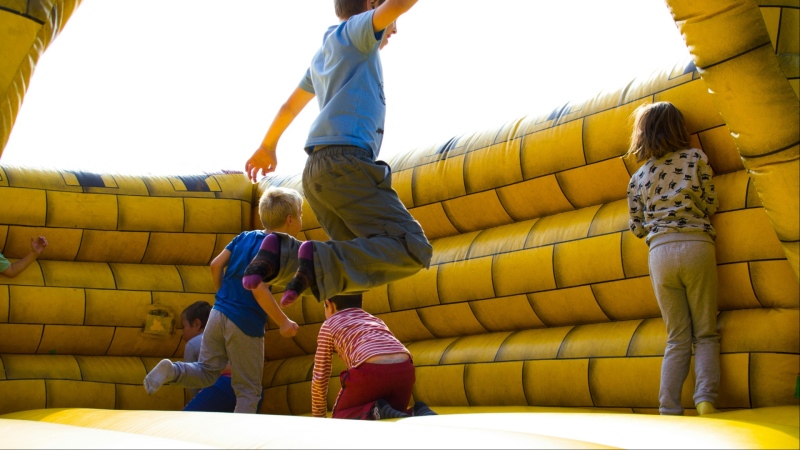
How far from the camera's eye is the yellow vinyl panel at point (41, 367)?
2748 millimetres

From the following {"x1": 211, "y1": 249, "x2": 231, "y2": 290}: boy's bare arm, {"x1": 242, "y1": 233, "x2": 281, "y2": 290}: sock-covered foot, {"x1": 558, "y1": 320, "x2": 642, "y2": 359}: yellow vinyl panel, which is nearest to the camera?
{"x1": 242, "y1": 233, "x2": 281, "y2": 290}: sock-covered foot

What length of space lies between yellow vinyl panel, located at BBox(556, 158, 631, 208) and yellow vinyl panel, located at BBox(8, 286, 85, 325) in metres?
1.77

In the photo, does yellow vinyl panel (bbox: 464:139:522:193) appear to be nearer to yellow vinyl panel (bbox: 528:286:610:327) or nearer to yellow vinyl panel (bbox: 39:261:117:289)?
yellow vinyl panel (bbox: 528:286:610:327)

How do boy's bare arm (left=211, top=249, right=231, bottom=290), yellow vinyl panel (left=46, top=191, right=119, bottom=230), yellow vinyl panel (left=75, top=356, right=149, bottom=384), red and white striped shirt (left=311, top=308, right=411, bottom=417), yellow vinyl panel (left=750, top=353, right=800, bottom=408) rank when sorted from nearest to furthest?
yellow vinyl panel (left=750, top=353, right=800, bottom=408)
red and white striped shirt (left=311, top=308, right=411, bottom=417)
boy's bare arm (left=211, top=249, right=231, bottom=290)
yellow vinyl panel (left=75, top=356, right=149, bottom=384)
yellow vinyl panel (left=46, top=191, right=119, bottom=230)

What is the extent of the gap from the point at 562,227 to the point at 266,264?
1137mm

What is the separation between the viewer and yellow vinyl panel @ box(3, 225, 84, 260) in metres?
2.91

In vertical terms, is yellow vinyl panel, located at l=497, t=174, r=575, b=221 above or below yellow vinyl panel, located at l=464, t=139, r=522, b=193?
below

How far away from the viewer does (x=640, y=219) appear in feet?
6.79

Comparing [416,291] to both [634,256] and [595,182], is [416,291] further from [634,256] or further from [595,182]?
[634,256]

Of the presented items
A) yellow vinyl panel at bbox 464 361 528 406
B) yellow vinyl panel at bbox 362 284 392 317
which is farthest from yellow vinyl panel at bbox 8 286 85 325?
yellow vinyl panel at bbox 464 361 528 406

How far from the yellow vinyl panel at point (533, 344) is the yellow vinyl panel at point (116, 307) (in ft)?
4.60

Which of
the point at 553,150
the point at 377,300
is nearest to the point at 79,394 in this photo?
the point at 377,300

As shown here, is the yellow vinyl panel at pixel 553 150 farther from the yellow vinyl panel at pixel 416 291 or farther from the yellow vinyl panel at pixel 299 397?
the yellow vinyl panel at pixel 299 397

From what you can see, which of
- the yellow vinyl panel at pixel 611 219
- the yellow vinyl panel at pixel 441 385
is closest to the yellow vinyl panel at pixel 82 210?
the yellow vinyl panel at pixel 441 385
